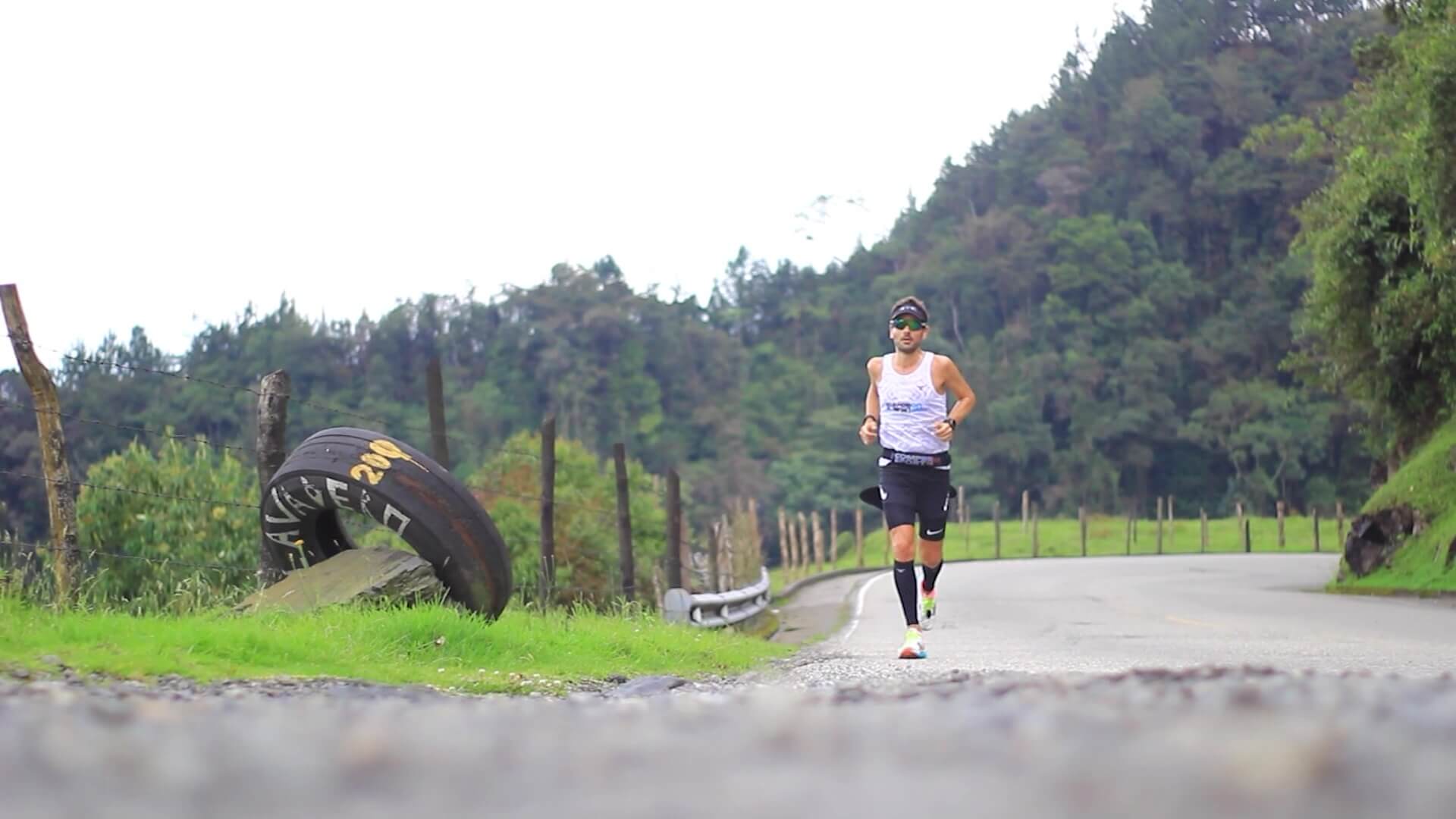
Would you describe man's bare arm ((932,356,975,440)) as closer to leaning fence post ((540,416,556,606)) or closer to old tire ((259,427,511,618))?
old tire ((259,427,511,618))

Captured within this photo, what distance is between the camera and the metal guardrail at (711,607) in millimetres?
13875

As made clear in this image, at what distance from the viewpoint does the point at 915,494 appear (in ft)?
30.2

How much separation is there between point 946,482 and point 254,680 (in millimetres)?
4628

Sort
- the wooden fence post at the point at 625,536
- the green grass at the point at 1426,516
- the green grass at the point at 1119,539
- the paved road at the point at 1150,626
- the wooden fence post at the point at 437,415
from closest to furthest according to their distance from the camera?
the paved road at the point at 1150,626
the wooden fence post at the point at 437,415
the wooden fence post at the point at 625,536
the green grass at the point at 1426,516
the green grass at the point at 1119,539

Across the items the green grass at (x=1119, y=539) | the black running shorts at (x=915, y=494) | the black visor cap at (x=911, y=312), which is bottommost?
the green grass at (x=1119, y=539)

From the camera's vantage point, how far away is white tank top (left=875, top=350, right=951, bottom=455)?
29.8 ft

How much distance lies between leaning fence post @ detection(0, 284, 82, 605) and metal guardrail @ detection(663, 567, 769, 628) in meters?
5.90

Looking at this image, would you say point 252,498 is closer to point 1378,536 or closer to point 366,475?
point 366,475

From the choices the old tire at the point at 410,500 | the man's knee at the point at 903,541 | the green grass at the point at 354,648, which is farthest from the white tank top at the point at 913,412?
the old tire at the point at 410,500

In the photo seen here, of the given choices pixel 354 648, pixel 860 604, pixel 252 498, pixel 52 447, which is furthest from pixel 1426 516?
pixel 52 447

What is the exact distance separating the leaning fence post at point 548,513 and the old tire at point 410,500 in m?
3.39

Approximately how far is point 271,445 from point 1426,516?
54.2 ft

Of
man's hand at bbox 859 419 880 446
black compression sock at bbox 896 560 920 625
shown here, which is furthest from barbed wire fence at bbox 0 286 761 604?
black compression sock at bbox 896 560 920 625

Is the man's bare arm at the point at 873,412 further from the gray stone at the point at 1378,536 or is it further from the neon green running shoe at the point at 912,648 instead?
the gray stone at the point at 1378,536
